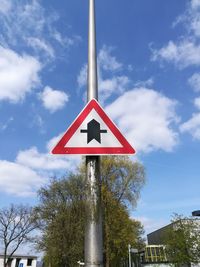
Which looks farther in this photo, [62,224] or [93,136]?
[62,224]

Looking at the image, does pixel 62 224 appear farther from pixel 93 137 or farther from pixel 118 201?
pixel 93 137

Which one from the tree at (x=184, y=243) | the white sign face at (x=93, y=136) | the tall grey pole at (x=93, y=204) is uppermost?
the tree at (x=184, y=243)

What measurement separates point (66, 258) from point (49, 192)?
7363 mm

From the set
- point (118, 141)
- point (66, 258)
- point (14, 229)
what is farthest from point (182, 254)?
point (118, 141)

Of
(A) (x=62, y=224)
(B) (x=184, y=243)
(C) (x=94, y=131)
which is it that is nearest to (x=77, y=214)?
(A) (x=62, y=224)

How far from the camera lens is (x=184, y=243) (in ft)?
133

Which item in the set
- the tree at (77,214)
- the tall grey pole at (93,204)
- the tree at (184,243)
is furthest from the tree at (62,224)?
the tall grey pole at (93,204)

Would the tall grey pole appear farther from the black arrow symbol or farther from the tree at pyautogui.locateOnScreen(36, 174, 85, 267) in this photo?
the tree at pyautogui.locateOnScreen(36, 174, 85, 267)

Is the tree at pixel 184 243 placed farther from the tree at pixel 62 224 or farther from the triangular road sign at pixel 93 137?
the triangular road sign at pixel 93 137

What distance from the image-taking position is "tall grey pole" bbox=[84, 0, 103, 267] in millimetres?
3113

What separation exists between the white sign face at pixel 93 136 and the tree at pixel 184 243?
3981 centimetres

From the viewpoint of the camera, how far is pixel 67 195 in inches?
1499

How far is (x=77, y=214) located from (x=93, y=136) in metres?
31.5

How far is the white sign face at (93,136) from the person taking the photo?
3646 millimetres
